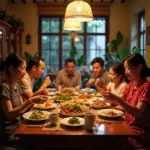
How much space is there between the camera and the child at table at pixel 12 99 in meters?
1.89

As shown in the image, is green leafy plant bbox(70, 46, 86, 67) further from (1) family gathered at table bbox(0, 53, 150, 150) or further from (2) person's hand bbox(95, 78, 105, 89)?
(1) family gathered at table bbox(0, 53, 150, 150)

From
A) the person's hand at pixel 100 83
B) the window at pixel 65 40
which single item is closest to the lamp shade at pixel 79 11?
the person's hand at pixel 100 83

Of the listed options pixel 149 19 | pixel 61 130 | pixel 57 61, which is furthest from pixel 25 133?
pixel 57 61

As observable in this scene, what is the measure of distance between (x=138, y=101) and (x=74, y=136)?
2.16 ft

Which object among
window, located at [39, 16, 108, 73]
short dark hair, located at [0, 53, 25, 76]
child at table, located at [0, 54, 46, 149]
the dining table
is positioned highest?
window, located at [39, 16, 108, 73]

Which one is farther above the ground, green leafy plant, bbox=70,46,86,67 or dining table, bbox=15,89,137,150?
green leafy plant, bbox=70,46,86,67

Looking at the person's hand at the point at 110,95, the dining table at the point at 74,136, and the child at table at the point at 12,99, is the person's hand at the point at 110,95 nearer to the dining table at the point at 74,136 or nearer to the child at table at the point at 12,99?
the dining table at the point at 74,136

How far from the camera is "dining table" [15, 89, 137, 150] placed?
5.07ft

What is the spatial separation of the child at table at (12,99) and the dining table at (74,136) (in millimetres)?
230

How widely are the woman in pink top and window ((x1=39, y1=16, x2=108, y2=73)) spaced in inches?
157

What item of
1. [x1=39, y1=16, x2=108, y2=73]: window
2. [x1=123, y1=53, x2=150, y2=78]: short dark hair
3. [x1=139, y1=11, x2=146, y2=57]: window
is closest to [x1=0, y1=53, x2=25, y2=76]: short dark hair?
[x1=123, y1=53, x2=150, y2=78]: short dark hair

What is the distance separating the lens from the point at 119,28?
5836 mm

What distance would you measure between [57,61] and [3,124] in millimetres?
4104

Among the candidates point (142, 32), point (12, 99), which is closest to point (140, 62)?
point (12, 99)
